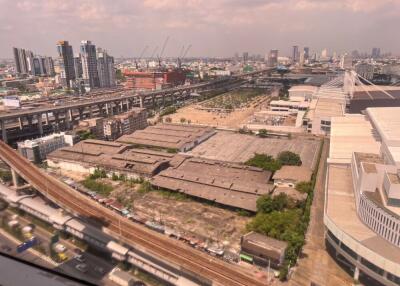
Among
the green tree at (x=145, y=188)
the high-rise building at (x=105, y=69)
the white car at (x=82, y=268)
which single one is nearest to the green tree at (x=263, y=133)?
the green tree at (x=145, y=188)

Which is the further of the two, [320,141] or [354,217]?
[320,141]

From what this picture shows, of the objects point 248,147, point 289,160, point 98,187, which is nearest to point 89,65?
point 248,147

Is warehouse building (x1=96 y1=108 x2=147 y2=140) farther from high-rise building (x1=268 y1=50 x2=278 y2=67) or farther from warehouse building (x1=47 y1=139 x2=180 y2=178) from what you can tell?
high-rise building (x1=268 y1=50 x2=278 y2=67)

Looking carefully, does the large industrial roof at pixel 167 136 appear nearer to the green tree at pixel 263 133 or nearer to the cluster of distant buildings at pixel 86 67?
the green tree at pixel 263 133

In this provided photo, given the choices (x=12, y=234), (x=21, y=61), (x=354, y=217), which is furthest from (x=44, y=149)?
(x=21, y=61)

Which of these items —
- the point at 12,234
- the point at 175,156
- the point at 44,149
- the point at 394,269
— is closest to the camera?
the point at 12,234

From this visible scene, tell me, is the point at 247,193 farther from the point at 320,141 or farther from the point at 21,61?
the point at 21,61
